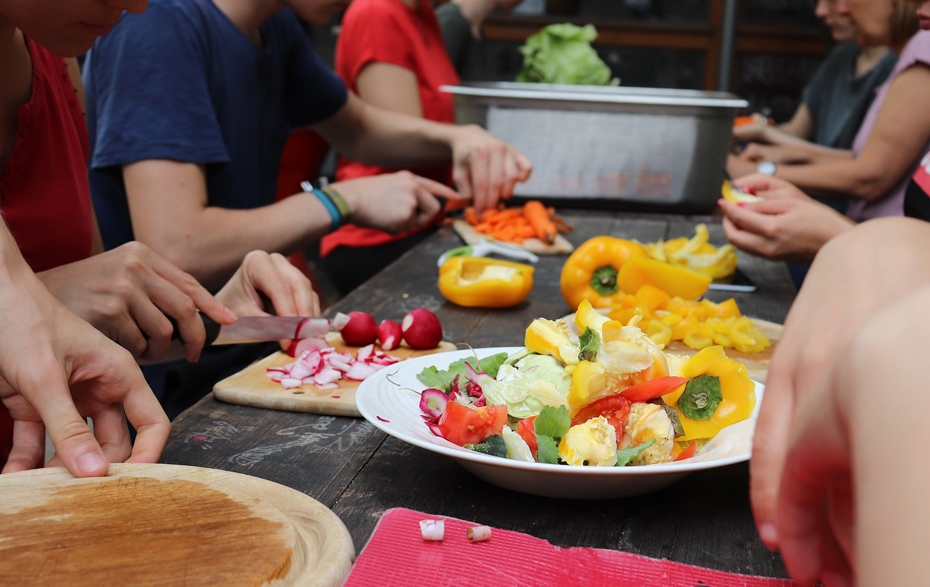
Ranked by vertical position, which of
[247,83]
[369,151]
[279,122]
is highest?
[247,83]

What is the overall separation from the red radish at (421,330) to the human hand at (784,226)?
3.12 feet

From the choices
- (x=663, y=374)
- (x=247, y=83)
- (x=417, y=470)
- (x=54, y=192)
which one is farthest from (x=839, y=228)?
(x=54, y=192)

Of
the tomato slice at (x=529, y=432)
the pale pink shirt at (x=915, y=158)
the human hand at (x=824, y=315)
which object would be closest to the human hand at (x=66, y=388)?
the tomato slice at (x=529, y=432)

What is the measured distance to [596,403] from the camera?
95 cm

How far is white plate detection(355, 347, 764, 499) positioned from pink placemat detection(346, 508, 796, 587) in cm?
8

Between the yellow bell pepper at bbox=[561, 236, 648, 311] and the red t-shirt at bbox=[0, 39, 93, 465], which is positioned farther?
the yellow bell pepper at bbox=[561, 236, 648, 311]

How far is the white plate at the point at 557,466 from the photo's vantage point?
32.6 inches


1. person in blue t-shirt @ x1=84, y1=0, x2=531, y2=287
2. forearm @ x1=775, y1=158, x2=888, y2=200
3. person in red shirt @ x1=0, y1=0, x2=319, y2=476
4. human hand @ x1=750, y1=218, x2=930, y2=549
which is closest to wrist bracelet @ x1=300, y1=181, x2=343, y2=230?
person in blue t-shirt @ x1=84, y1=0, x2=531, y2=287

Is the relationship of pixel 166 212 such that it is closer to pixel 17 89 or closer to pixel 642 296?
pixel 17 89

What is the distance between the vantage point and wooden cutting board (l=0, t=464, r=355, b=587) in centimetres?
72

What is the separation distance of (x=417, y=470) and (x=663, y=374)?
0.34m

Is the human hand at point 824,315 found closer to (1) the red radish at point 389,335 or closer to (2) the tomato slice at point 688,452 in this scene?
(2) the tomato slice at point 688,452

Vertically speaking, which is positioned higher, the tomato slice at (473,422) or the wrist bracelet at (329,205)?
the tomato slice at (473,422)

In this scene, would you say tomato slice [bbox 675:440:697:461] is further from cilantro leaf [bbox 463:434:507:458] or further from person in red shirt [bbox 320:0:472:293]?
person in red shirt [bbox 320:0:472:293]
